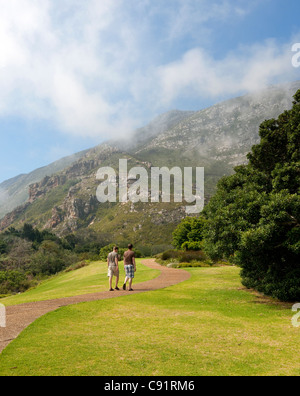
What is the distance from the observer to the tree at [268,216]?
32.6 ft

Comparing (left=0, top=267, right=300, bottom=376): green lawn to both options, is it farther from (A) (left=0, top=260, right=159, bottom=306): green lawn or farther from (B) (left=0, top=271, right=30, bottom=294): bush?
(B) (left=0, top=271, right=30, bottom=294): bush

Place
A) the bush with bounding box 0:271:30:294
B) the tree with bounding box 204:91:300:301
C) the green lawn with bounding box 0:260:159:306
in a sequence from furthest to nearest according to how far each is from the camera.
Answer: the bush with bounding box 0:271:30:294
the green lawn with bounding box 0:260:159:306
the tree with bounding box 204:91:300:301

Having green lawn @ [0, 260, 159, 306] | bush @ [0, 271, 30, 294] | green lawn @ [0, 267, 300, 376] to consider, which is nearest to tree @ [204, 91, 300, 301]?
green lawn @ [0, 267, 300, 376]

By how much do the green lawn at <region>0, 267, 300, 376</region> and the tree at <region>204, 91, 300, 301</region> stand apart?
1669 mm

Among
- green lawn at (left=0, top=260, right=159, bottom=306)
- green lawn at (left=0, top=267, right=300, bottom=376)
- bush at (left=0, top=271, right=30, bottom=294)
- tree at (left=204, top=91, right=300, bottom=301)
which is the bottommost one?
bush at (left=0, top=271, right=30, bottom=294)

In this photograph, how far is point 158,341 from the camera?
6.67 metres

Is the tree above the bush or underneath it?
above

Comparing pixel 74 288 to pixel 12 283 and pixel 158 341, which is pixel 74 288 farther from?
pixel 12 283

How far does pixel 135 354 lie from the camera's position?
5785 mm

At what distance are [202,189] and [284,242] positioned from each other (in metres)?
129

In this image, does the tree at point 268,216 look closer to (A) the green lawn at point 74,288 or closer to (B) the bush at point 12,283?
(A) the green lawn at point 74,288

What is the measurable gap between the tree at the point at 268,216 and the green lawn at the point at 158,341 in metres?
1.67

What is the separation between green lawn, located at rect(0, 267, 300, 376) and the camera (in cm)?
509
